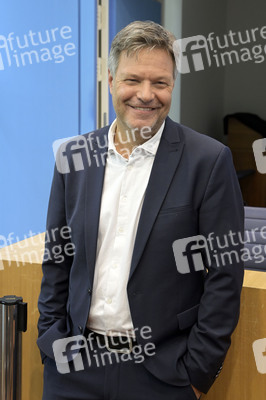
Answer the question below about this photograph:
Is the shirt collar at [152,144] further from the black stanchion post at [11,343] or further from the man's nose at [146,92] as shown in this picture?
the black stanchion post at [11,343]

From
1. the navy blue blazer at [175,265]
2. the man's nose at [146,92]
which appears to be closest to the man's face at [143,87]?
the man's nose at [146,92]

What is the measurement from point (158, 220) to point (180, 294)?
0.66 feet

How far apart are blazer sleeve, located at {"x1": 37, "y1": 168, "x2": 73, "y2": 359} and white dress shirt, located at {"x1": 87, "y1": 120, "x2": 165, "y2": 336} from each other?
0.14 meters

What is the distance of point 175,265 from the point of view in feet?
4.84

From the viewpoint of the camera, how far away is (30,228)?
13.0 ft

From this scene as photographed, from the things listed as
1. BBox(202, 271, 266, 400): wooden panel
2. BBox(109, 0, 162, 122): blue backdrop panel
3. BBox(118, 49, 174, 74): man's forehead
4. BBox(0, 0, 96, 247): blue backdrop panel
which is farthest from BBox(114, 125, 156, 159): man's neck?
BBox(109, 0, 162, 122): blue backdrop panel

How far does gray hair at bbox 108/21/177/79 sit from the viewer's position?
4.73ft

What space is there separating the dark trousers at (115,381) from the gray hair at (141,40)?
0.77 metres

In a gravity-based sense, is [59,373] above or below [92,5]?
below

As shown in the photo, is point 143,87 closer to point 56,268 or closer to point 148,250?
point 148,250

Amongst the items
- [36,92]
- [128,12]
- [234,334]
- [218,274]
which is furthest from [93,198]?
[128,12]

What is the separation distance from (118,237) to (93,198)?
4.9 inches

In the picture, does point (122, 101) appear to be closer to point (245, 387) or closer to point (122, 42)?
point (122, 42)

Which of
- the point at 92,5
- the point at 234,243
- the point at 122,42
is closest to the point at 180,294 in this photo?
the point at 234,243
